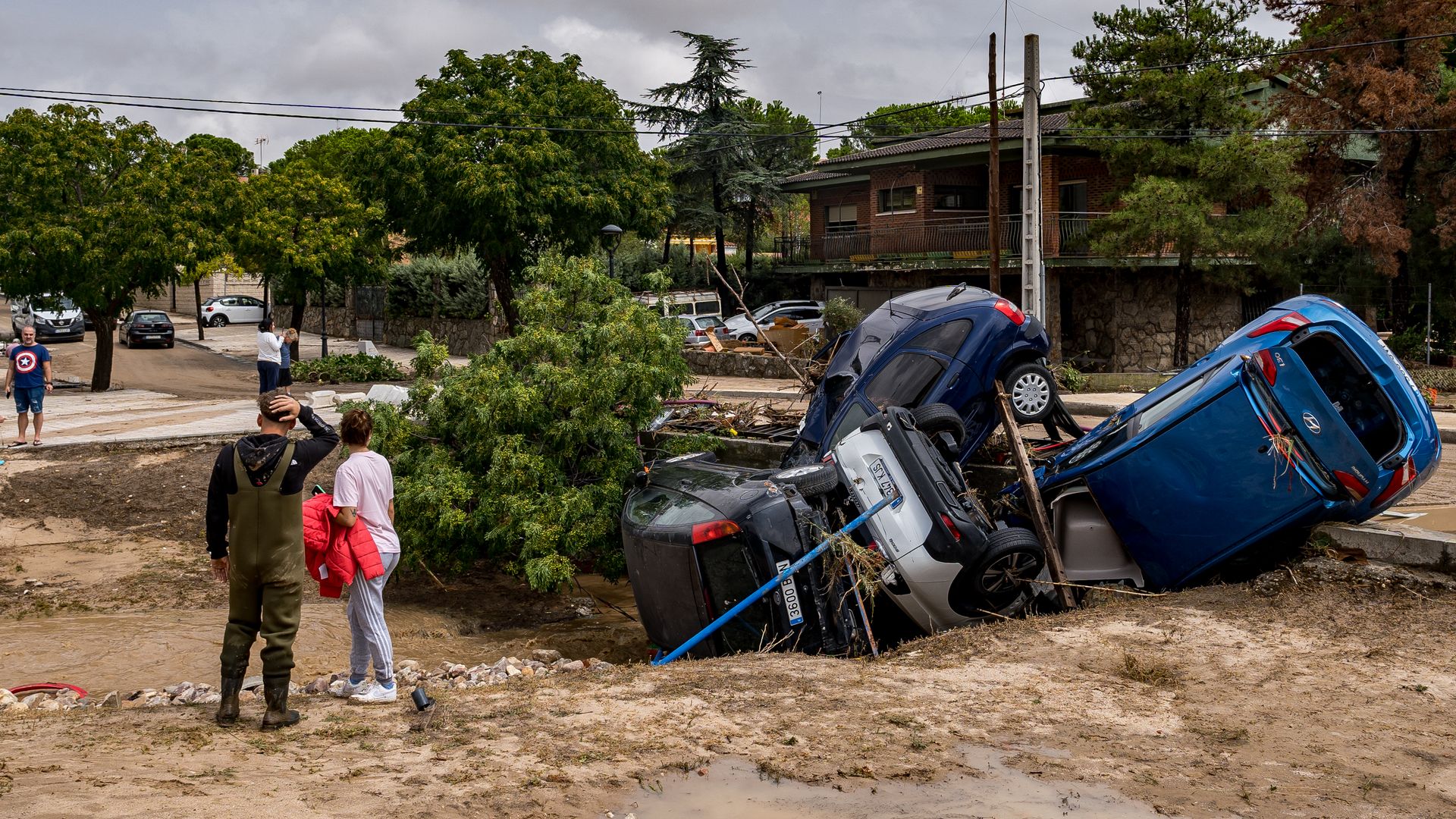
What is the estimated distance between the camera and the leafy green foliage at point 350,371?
26.0 m

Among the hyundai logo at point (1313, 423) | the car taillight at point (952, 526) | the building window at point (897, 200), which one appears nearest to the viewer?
the car taillight at point (952, 526)

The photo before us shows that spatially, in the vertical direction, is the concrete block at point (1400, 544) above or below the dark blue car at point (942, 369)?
below

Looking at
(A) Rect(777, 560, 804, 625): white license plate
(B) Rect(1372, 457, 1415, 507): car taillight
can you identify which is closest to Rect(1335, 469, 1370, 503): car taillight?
(B) Rect(1372, 457, 1415, 507): car taillight

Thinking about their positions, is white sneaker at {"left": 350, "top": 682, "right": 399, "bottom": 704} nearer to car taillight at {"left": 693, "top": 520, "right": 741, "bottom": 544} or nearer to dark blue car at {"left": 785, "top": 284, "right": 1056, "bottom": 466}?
car taillight at {"left": 693, "top": 520, "right": 741, "bottom": 544}

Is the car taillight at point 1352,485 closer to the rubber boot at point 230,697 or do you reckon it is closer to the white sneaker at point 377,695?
the white sneaker at point 377,695

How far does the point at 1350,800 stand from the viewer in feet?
15.1

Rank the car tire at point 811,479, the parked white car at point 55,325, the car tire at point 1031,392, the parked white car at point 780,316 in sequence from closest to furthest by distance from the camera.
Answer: the car tire at point 811,479 → the car tire at point 1031,392 → the parked white car at point 780,316 → the parked white car at point 55,325

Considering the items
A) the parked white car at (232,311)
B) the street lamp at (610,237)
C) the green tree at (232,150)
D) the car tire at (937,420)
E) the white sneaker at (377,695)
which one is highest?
the green tree at (232,150)

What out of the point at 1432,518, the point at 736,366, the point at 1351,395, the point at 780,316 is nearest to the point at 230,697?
the point at 1351,395

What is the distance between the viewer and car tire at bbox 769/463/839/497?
7.60m

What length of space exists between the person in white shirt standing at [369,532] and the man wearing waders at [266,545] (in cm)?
44

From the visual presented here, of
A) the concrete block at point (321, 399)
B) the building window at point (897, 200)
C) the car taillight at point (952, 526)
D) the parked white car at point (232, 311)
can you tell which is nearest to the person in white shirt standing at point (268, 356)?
the concrete block at point (321, 399)

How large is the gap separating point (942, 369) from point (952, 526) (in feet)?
10.4

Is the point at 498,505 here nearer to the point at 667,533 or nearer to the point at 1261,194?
the point at 667,533
